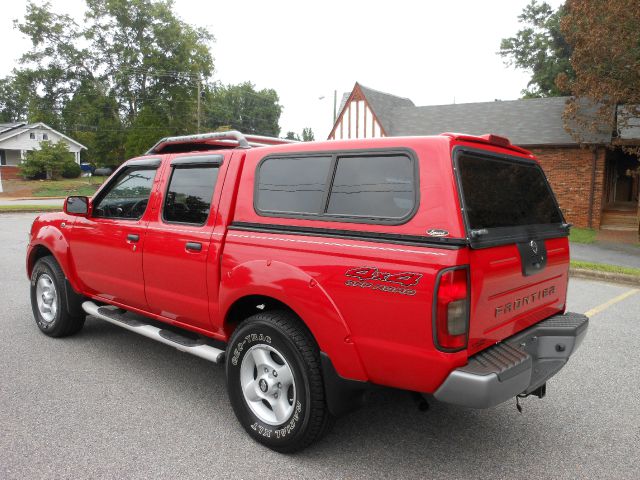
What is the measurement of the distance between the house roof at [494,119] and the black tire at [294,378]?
18.4 metres

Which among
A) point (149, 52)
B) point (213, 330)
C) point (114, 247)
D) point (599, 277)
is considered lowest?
point (599, 277)

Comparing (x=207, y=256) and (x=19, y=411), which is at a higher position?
(x=207, y=256)

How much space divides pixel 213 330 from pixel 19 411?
1474 mm

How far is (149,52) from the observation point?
4878cm

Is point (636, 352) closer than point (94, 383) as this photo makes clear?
No

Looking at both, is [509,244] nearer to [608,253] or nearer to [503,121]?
[608,253]

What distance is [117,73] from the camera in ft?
163

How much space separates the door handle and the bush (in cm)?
4708

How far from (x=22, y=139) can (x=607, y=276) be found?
5786 cm

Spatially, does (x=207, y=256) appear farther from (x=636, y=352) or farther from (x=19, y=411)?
(x=636, y=352)

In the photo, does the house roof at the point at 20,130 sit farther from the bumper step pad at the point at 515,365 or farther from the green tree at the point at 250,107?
the bumper step pad at the point at 515,365

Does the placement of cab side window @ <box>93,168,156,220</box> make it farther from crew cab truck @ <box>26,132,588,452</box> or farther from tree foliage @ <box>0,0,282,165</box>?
tree foliage @ <box>0,0,282,165</box>

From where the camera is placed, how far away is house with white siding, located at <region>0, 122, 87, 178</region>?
51.3 m

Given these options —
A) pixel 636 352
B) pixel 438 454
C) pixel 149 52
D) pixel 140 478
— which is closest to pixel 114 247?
pixel 140 478
